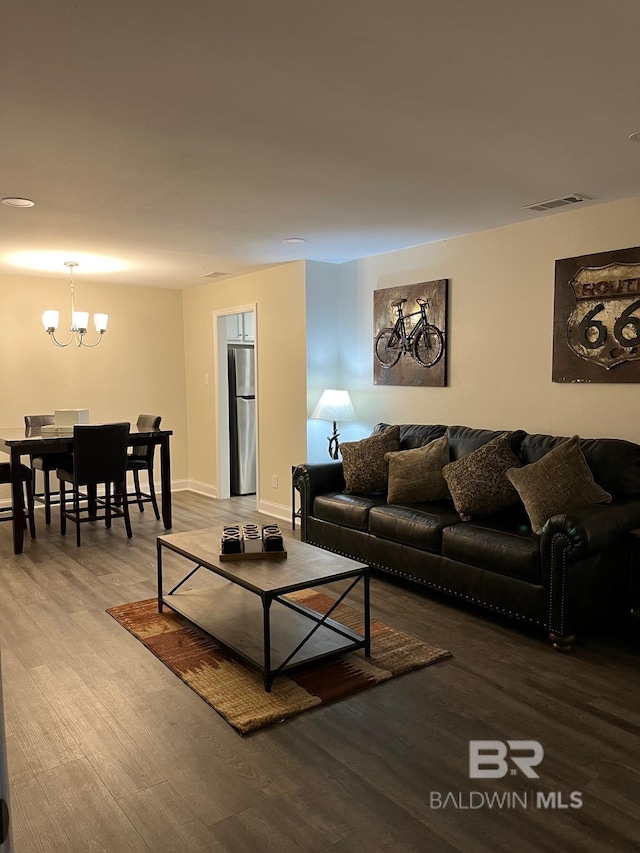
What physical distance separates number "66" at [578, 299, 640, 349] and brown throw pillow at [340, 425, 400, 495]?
150 cm

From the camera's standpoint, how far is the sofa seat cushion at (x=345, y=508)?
4258 mm

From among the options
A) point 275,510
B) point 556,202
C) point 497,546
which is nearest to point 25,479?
point 275,510

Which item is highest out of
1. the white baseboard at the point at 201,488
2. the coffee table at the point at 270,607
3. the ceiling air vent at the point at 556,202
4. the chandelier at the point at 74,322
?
the ceiling air vent at the point at 556,202

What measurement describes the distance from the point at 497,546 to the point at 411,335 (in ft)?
7.37

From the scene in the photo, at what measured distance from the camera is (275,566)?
9.88ft

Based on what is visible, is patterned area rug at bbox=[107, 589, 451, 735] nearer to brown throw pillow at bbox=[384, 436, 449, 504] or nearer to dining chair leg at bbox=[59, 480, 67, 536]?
brown throw pillow at bbox=[384, 436, 449, 504]

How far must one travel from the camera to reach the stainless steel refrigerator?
7059mm

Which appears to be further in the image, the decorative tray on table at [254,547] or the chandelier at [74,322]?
the chandelier at [74,322]

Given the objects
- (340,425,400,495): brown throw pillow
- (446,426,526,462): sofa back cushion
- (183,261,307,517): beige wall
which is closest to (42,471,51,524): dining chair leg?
(183,261,307,517): beige wall

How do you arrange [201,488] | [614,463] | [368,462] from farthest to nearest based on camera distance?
[201,488], [368,462], [614,463]

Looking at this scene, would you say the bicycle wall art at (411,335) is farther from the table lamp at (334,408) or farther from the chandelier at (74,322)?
the chandelier at (74,322)

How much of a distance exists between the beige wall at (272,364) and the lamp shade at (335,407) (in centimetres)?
26

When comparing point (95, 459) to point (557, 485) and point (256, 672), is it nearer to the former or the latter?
point (256, 672)

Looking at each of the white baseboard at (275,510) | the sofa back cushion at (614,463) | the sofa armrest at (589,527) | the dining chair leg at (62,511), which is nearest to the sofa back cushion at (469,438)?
the sofa back cushion at (614,463)
